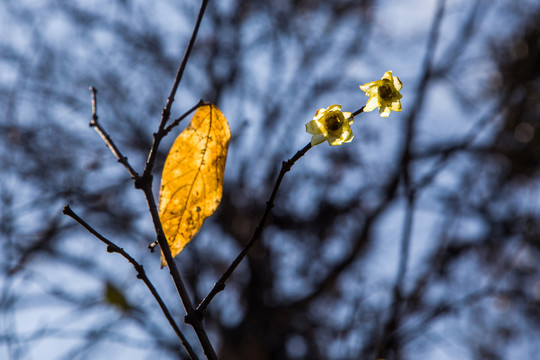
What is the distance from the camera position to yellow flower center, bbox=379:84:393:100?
28.9 inches

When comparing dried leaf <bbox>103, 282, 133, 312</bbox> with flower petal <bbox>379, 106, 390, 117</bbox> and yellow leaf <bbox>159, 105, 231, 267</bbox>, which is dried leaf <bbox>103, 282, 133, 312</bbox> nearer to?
yellow leaf <bbox>159, 105, 231, 267</bbox>

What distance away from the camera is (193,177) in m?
0.82

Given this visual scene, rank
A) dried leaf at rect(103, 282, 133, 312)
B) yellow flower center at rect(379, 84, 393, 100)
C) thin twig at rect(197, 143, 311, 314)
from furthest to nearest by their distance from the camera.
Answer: dried leaf at rect(103, 282, 133, 312) < yellow flower center at rect(379, 84, 393, 100) < thin twig at rect(197, 143, 311, 314)

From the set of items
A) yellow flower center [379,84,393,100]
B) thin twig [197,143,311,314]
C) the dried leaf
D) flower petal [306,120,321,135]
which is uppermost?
the dried leaf

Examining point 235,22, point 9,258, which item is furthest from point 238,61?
point 9,258

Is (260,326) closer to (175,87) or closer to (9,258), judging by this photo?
(9,258)

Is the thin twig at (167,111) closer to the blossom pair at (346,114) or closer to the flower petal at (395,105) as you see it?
the blossom pair at (346,114)

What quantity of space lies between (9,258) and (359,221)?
2911mm

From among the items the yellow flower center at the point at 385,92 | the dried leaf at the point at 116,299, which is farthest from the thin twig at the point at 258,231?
the dried leaf at the point at 116,299

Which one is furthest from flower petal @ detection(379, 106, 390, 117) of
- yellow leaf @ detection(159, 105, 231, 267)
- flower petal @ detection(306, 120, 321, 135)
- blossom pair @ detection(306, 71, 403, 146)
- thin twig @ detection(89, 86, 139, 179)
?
thin twig @ detection(89, 86, 139, 179)

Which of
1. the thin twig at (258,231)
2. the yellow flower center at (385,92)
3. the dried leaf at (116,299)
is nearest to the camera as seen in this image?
the thin twig at (258,231)

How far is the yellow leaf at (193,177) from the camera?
782 millimetres

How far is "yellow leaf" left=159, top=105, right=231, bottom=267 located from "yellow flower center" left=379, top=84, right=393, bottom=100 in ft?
0.90

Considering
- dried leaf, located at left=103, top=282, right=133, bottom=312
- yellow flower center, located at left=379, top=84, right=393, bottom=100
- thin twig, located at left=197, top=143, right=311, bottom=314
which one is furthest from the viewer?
dried leaf, located at left=103, top=282, right=133, bottom=312
